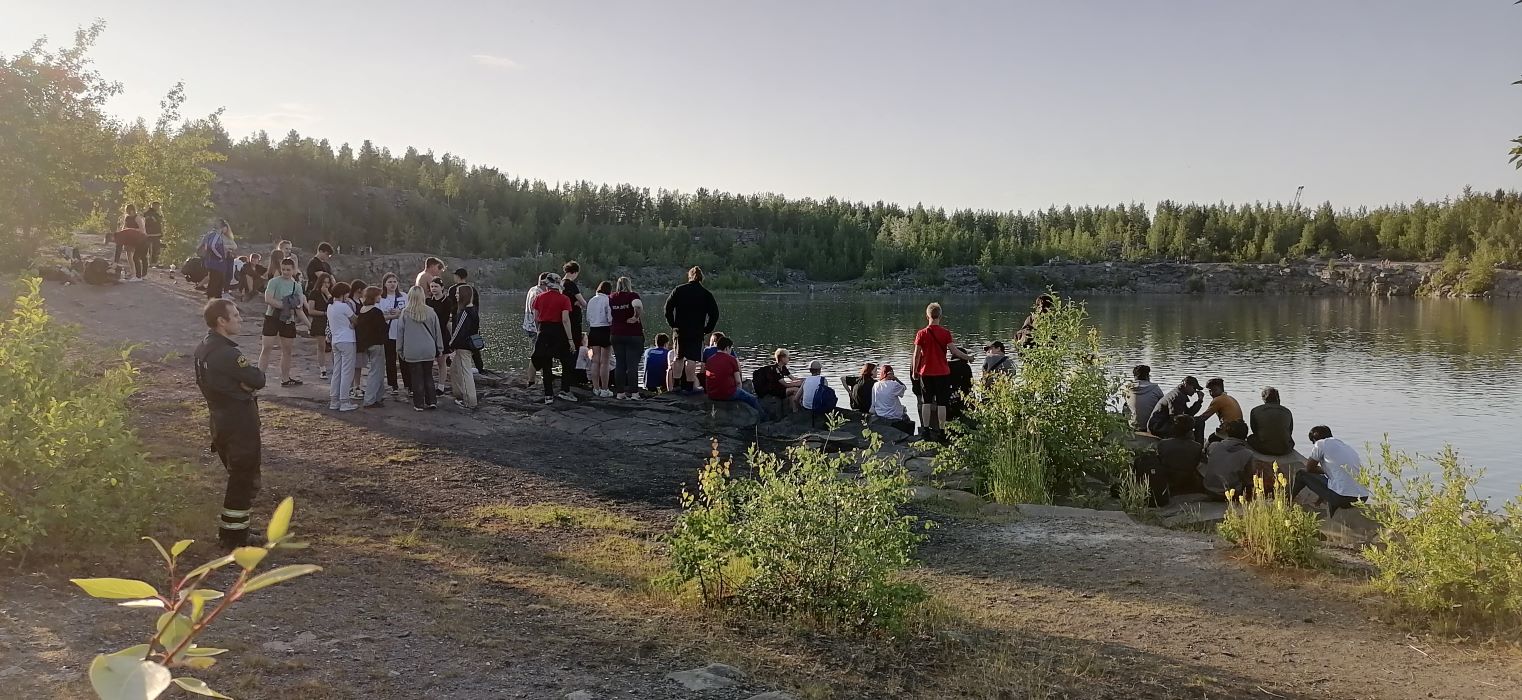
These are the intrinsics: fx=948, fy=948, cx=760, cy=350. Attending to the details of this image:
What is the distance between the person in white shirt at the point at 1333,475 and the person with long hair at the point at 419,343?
34.9 ft

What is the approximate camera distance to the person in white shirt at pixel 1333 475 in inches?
424

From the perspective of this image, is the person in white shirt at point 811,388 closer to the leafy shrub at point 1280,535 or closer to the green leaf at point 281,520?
the leafy shrub at point 1280,535

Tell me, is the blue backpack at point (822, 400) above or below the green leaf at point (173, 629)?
below

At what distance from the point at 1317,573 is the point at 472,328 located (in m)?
10.3

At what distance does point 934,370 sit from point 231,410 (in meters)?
9.21

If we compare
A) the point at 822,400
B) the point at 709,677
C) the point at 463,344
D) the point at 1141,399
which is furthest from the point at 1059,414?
the point at 463,344

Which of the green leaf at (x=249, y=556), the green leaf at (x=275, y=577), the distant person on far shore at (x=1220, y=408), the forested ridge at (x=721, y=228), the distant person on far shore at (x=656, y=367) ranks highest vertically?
the forested ridge at (x=721, y=228)

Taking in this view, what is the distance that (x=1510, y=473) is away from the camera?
16.4m

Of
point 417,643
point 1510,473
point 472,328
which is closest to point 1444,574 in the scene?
point 417,643

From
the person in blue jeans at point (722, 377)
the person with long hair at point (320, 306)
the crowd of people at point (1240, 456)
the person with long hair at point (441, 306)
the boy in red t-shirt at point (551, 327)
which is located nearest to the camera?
the crowd of people at point (1240, 456)

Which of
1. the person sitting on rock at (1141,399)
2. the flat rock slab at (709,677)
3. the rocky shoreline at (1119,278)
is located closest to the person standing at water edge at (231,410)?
the flat rock slab at (709,677)

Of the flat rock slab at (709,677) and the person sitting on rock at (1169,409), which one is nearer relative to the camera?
the flat rock slab at (709,677)

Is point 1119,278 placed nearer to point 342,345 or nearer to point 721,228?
point 721,228

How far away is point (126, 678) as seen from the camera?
1120 mm
